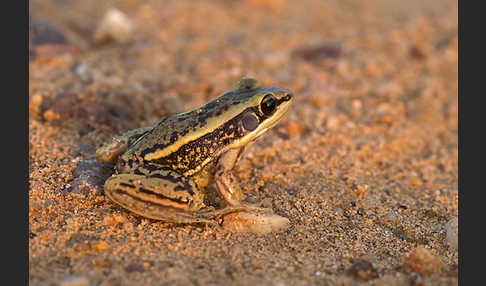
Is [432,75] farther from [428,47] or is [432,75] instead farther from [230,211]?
[230,211]

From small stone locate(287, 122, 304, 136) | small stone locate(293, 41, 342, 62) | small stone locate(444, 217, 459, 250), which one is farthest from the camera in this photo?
small stone locate(293, 41, 342, 62)

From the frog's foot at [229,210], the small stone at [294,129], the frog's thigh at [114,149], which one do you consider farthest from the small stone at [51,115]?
the small stone at [294,129]

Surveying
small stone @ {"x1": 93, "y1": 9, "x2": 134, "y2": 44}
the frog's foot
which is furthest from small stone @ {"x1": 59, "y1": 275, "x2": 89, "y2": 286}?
small stone @ {"x1": 93, "y1": 9, "x2": 134, "y2": 44}

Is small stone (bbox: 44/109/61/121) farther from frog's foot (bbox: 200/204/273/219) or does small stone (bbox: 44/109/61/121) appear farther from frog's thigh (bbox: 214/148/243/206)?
frog's foot (bbox: 200/204/273/219)

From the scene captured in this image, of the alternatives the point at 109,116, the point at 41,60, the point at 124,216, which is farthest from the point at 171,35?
the point at 124,216

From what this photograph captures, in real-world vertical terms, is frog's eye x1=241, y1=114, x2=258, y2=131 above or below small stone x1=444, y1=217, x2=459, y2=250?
above

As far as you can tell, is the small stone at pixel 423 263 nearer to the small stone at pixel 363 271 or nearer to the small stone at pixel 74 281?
the small stone at pixel 363 271
